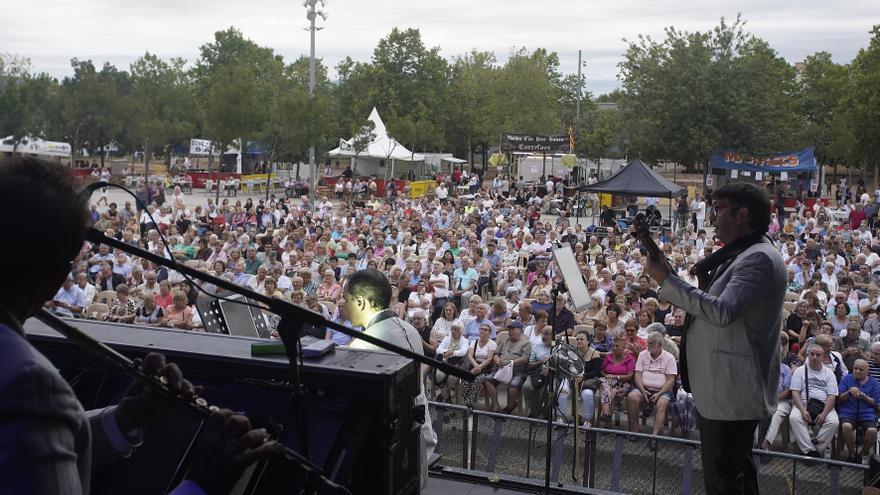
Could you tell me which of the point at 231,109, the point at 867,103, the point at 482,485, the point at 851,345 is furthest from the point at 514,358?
the point at 867,103

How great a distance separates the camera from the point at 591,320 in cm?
1096

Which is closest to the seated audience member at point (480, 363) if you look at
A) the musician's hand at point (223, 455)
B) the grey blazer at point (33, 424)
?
the musician's hand at point (223, 455)

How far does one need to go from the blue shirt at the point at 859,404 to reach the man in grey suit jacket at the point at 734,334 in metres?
4.84

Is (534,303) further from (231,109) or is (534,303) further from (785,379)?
(231,109)

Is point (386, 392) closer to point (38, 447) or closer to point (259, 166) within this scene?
point (38, 447)

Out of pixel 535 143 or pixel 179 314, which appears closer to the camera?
pixel 179 314

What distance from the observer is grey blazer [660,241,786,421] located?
3.38 m

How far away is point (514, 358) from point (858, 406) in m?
3.22

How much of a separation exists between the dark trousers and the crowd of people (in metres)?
1.46

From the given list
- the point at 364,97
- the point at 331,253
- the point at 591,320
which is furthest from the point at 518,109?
the point at 591,320

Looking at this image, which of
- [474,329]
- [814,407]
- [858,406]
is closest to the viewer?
[858,406]

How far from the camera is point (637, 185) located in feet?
65.1

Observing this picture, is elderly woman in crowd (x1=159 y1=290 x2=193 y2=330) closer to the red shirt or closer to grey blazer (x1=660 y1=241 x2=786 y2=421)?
grey blazer (x1=660 y1=241 x2=786 y2=421)

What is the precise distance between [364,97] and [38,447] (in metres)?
50.9
